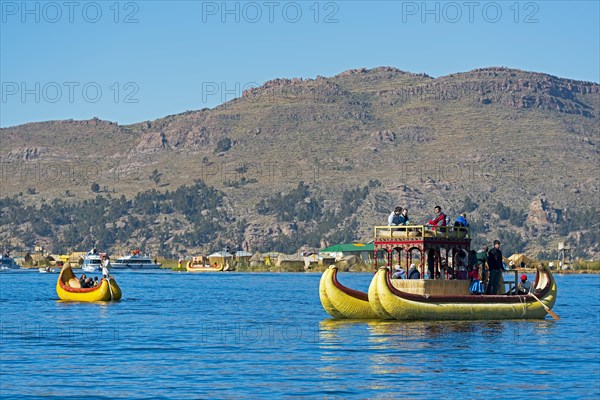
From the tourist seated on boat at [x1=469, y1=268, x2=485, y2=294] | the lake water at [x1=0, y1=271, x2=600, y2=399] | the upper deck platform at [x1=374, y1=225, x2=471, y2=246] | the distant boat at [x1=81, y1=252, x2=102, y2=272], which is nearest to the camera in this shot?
the lake water at [x1=0, y1=271, x2=600, y2=399]

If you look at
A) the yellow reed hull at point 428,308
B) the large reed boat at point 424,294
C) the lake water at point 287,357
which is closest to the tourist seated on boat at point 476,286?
the large reed boat at point 424,294

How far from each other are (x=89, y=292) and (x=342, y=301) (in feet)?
81.8

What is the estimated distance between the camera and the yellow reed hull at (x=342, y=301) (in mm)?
57562

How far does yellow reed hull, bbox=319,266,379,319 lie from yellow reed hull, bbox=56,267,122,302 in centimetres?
2334

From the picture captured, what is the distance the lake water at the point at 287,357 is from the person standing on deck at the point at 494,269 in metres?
2.44

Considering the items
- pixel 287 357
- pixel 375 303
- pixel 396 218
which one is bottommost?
pixel 287 357

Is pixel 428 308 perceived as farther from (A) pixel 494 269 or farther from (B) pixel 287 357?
(B) pixel 287 357

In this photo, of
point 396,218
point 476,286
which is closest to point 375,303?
point 396,218

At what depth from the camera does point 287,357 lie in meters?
42.6

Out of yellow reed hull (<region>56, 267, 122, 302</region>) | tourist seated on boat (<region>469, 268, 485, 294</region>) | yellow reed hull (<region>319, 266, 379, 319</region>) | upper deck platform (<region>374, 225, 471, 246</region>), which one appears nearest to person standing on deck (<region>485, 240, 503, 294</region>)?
tourist seated on boat (<region>469, 268, 485, 294</region>)

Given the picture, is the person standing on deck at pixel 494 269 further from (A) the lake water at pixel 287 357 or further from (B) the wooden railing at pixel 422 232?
(B) the wooden railing at pixel 422 232

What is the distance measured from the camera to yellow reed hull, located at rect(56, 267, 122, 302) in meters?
77.0

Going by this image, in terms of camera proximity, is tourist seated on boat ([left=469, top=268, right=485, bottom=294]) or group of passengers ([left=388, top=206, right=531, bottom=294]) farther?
tourist seated on boat ([left=469, top=268, right=485, bottom=294])

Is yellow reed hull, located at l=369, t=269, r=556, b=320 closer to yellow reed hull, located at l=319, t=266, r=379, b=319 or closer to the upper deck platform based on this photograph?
yellow reed hull, located at l=319, t=266, r=379, b=319
